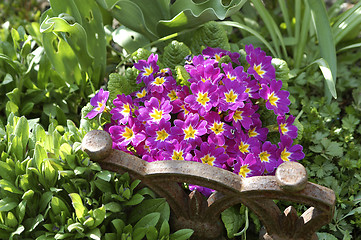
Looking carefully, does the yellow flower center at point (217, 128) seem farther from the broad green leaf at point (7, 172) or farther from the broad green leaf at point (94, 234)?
the broad green leaf at point (7, 172)

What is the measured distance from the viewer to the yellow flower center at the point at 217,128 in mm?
1530

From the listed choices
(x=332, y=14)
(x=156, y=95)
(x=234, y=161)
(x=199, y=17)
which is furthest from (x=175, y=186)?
(x=332, y=14)

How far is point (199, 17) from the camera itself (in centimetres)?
Answer: 186

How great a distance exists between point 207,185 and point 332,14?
5.33 feet

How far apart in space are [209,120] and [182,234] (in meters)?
0.41

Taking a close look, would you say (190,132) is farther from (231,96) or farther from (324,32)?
(324,32)

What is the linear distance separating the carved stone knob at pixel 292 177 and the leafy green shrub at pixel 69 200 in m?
0.41

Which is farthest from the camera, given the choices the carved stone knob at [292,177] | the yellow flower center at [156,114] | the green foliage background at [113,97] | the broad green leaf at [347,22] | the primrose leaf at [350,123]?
the broad green leaf at [347,22]

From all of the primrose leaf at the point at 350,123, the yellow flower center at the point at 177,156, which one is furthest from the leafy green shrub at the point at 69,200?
the primrose leaf at the point at 350,123

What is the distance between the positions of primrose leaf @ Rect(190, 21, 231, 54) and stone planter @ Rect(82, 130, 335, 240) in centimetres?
70

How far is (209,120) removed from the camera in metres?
1.53

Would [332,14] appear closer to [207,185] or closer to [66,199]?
[207,185]

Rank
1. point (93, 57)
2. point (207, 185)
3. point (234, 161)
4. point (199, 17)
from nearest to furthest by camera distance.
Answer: point (207, 185) → point (234, 161) → point (199, 17) → point (93, 57)

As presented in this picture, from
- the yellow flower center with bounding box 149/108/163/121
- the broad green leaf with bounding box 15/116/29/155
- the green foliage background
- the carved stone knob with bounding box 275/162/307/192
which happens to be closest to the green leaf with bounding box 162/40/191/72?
the green foliage background
